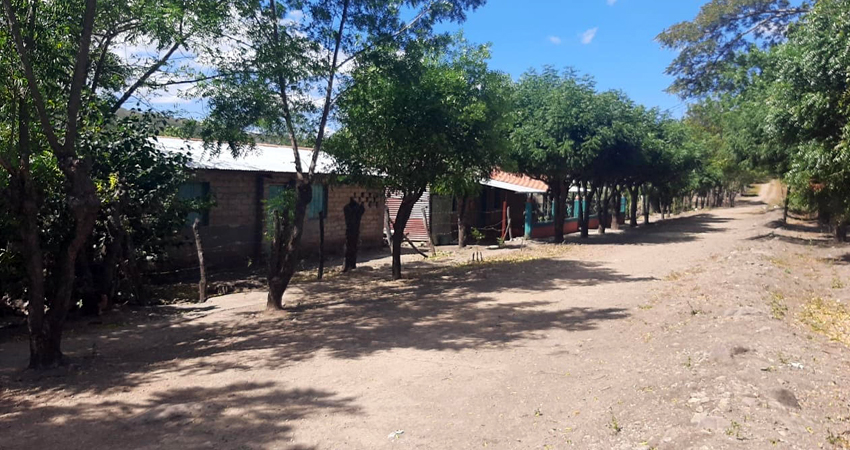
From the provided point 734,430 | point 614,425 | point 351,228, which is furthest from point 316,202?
point 734,430

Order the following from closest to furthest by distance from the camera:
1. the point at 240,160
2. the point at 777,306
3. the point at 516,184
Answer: the point at 777,306, the point at 240,160, the point at 516,184

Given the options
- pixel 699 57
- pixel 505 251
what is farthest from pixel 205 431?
pixel 699 57

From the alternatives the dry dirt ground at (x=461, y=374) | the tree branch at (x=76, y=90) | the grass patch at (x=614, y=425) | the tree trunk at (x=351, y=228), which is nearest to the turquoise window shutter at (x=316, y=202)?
the tree trunk at (x=351, y=228)

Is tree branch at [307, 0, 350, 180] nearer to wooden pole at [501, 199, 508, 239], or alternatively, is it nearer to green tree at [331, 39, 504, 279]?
green tree at [331, 39, 504, 279]

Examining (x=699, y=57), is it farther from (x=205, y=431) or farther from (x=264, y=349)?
(x=205, y=431)

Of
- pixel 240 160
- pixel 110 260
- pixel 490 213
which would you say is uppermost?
pixel 240 160

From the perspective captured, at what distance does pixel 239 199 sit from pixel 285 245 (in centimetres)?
547

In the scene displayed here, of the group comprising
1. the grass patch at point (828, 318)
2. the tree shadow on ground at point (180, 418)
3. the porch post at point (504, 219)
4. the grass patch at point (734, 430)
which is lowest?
the tree shadow on ground at point (180, 418)

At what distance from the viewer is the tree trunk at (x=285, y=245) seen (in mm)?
9914

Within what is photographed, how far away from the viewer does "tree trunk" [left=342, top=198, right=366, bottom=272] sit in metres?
14.8

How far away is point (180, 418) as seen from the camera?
524 cm

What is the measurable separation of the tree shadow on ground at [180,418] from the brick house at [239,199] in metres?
7.10

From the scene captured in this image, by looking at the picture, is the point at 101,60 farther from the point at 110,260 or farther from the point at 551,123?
the point at 551,123

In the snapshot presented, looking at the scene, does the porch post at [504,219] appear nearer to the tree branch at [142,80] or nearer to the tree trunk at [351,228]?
the tree trunk at [351,228]
